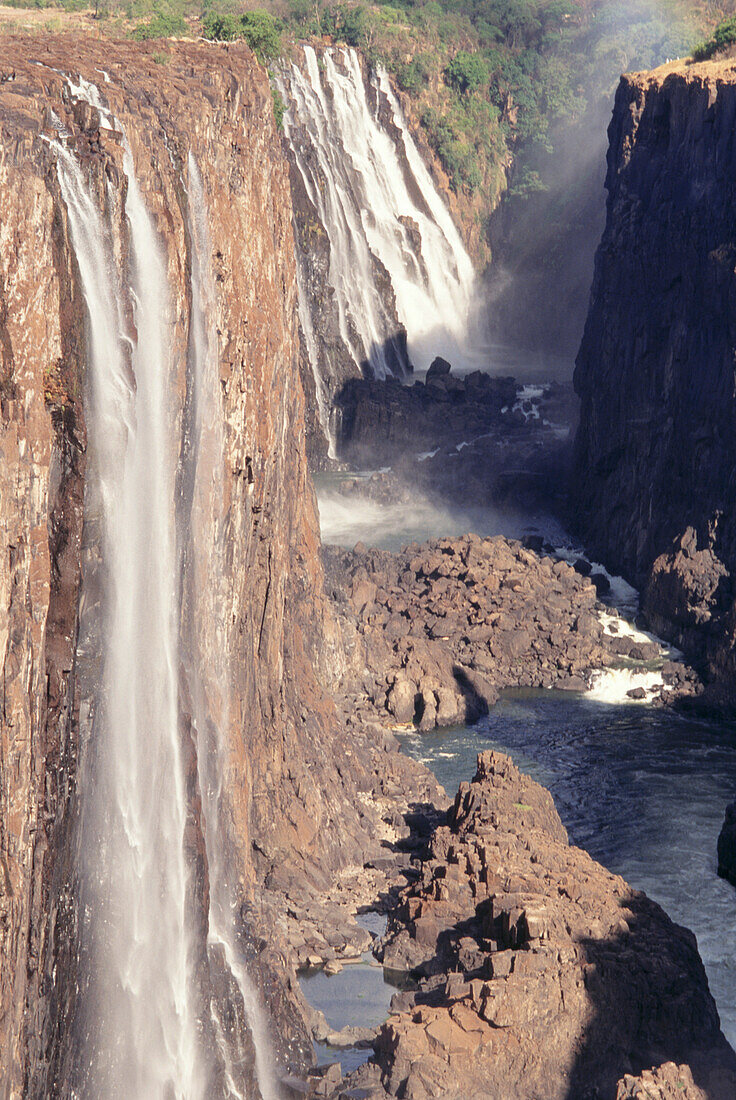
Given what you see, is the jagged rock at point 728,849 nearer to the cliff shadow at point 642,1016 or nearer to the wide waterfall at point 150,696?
the cliff shadow at point 642,1016

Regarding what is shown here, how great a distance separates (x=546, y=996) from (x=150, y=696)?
7499 mm

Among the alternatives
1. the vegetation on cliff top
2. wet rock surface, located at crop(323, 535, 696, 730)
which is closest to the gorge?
wet rock surface, located at crop(323, 535, 696, 730)

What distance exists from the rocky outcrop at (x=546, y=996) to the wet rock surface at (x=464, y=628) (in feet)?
40.3

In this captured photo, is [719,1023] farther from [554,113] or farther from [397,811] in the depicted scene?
[554,113]

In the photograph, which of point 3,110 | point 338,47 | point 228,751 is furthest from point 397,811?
point 338,47

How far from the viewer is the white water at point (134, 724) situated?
57.8ft

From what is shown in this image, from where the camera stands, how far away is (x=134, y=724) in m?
19.0

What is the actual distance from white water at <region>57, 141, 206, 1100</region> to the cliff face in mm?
22487

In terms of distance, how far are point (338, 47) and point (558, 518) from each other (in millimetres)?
30917

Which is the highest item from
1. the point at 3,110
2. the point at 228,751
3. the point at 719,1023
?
the point at 3,110

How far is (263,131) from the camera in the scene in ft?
86.3

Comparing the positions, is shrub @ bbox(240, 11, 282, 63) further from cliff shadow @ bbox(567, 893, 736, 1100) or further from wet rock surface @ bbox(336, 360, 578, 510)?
cliff shadow @ bbox(567, 893, 736, 1100)

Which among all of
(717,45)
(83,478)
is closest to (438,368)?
(717,45)

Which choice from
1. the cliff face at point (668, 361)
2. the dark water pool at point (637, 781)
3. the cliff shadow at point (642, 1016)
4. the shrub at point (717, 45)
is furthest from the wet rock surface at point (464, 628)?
the shrub at point (717, 45)
